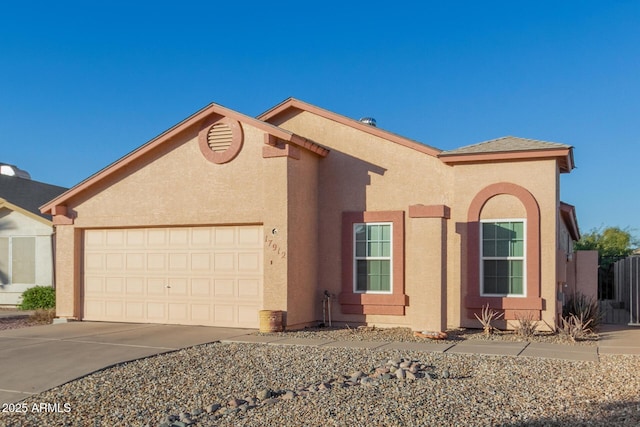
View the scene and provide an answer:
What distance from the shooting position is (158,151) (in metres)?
16.6

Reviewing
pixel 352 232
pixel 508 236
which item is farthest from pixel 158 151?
pixel 508 236

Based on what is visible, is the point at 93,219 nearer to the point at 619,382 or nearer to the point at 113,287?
the point at 113,287

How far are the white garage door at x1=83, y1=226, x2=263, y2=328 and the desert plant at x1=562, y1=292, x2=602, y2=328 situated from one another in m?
7.58

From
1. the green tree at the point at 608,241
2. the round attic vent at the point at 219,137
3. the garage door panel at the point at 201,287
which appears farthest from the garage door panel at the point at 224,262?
the green tree at the point at 608,241

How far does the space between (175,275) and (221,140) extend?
3674 millimetres

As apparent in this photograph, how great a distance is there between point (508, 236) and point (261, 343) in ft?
20.6

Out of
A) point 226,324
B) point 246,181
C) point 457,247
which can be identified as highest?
point 246,181

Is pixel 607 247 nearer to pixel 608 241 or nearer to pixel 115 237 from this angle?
pixel 608 241

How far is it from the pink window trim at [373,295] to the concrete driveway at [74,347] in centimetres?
269

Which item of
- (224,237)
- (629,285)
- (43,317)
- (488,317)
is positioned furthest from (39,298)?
(629,285)

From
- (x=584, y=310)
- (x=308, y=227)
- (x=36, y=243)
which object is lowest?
(x=584, y=310)

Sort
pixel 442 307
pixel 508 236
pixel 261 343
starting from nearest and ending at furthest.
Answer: pixel 261 343 < pixel 442 307 < pixel 508 236

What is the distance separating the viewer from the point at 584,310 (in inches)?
591

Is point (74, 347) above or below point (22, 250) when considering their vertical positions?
below
